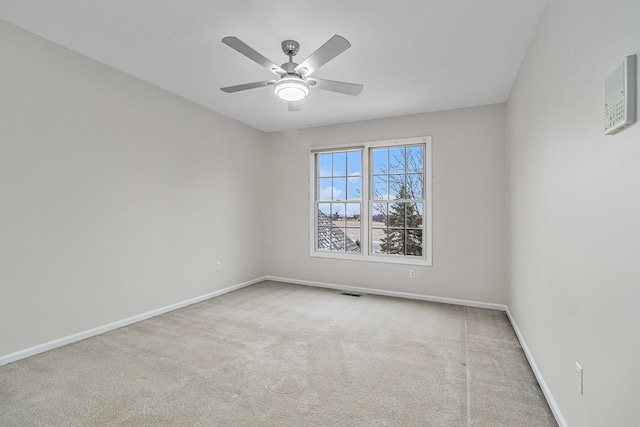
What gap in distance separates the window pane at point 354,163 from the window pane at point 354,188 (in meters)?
0.10

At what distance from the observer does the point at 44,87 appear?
2.67 meters

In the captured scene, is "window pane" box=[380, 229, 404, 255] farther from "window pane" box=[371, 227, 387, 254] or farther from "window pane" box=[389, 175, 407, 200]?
"window pane" box=[389, 175, 407, 200]

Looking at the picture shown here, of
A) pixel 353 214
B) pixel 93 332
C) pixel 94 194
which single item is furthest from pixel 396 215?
pixel 93 332

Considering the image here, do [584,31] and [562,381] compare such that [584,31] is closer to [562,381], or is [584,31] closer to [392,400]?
[562,381]

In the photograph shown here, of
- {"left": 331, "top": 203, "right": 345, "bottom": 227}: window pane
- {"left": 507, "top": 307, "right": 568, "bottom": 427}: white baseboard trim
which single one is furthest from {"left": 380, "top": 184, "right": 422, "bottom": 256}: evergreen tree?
{"left": 507, "top": 307, "right": 568, "bottom": 427}: white baseboard trim

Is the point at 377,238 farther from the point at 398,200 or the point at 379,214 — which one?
the point at 398,200

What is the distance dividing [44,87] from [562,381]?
14.5 ft

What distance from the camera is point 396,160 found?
4.67 meters

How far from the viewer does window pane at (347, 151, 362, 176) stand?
4.94 meters

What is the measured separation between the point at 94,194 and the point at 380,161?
367 centimetres

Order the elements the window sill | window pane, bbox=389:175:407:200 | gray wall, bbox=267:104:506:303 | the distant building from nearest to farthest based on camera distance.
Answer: gray wall, bbox=267:104:506:303 → the window sill → window pane, bbox=389:175:407:200 → the distant building

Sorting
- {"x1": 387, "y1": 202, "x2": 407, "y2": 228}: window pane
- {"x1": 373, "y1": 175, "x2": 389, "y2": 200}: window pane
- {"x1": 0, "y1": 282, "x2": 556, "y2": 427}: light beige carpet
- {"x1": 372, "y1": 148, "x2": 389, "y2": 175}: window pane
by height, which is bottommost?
{"x1": 0, "y1": 282, "x2": 556, "y2": 427}: light beige carpet

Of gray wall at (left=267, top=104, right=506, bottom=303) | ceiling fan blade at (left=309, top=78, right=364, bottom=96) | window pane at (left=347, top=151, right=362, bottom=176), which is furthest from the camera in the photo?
window pane at (left=347, top=151, right=362, bottom=176)

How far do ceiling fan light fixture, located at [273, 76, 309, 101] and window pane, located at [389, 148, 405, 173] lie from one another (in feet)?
7.81
